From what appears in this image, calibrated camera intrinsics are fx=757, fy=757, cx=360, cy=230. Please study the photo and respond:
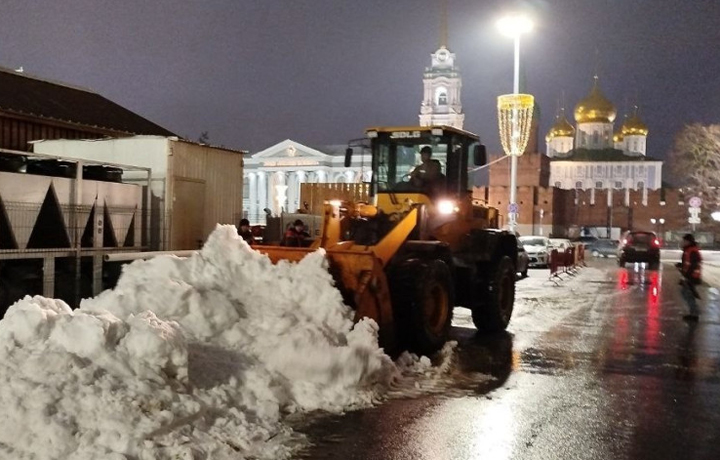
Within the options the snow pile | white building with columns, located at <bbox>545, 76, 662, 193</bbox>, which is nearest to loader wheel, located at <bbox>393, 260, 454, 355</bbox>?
the snow pile

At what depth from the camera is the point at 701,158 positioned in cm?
4697

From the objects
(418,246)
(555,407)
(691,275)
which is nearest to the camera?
(555,407)

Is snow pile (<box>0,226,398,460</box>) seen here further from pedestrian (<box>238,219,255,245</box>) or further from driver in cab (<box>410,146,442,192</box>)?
pedestrian (<box>238,219,255,245</box>)

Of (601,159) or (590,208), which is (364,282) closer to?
(590,208)

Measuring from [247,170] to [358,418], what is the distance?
86.8 metres

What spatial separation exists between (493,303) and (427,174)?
8.19 ft

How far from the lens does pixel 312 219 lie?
878 inches

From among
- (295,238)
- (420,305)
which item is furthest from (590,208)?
(420,305)

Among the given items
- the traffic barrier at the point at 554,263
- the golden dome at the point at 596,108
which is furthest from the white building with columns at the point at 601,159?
the traffic barrier at the point at 554,263

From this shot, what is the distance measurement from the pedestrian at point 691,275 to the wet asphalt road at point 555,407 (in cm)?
218

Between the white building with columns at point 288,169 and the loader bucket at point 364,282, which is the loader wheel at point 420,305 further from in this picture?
the white building with columns at point 288,169

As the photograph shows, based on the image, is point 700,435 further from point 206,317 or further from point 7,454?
point 7,454

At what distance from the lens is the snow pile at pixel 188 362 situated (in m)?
5.39

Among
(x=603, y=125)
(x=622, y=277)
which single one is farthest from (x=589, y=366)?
(x=603, y=125)
